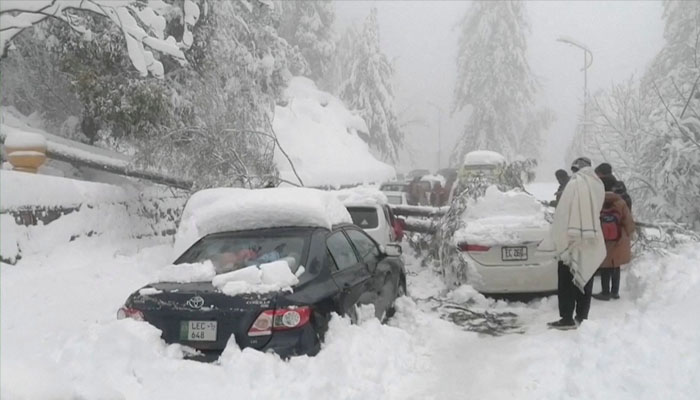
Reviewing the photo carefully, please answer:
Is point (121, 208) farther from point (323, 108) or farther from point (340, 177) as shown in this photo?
point (323, 108)

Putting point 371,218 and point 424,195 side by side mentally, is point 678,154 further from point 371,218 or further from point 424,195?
point 424,195

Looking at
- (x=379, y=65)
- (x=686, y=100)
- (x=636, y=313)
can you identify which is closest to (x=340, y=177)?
(x=686, y=100)

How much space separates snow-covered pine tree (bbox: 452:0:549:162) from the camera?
40.5m

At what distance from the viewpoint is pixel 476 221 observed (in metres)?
7.93

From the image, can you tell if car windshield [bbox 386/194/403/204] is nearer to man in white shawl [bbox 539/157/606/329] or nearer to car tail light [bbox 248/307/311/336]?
man in white shawl [bbox 539/157/606/329]

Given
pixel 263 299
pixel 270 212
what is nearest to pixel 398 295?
pixel 270 212

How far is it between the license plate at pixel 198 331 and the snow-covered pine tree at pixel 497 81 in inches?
1474

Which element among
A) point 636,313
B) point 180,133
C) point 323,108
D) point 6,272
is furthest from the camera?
point 323,108

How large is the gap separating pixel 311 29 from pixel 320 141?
13998mm

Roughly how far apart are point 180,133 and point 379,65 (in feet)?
105

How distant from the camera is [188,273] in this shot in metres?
4.75

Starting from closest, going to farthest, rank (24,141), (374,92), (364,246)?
(364,246) < (24,141) < (374,92)

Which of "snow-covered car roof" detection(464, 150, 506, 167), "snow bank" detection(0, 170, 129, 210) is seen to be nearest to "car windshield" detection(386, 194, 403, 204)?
"snow-covered car roof" detection(464, 150, 506, 167)

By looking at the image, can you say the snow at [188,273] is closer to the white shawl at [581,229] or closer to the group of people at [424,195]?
the white shawl at [581,229]
